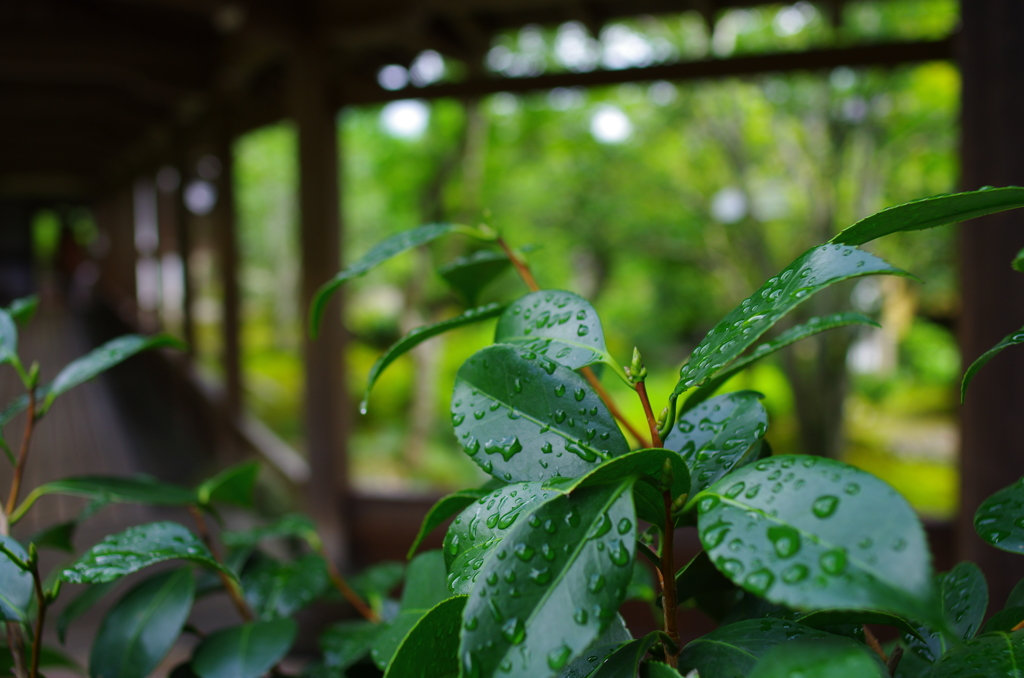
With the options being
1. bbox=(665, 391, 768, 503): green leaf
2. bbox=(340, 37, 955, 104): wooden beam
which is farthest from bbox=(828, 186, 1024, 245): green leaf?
bbox=(340, 37, 955, 104): wooden beam

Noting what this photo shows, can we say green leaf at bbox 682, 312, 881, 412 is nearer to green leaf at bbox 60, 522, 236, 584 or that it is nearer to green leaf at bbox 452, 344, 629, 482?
green leaf at bbox 452, 344, 629, 482

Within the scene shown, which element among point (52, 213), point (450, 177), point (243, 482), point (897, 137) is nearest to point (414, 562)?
point (243, 482)

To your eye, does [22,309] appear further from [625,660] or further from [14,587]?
[625,660]

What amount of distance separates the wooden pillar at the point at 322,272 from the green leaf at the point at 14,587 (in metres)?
2.61

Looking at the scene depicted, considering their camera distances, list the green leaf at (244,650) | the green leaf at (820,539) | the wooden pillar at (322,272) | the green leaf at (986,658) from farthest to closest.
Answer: the wooden pillar at (322,272), the green leaf at (244,650), the green leaf at (986,658), the green leaf at (820,539)

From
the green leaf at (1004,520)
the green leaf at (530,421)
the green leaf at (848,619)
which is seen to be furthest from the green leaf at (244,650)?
the green leaf at (1004,520)

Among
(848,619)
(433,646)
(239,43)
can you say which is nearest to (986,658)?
(848,619)

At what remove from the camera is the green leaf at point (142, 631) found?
22.9 inches

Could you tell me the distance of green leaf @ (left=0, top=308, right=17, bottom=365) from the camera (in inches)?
23.4

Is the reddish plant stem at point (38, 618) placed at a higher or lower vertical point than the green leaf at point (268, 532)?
higher

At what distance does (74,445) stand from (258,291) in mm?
8853

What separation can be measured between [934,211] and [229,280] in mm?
4797

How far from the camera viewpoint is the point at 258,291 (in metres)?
13.8

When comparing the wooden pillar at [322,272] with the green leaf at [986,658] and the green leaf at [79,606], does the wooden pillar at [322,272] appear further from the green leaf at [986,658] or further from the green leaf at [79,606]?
the green leaf at [986,658]
